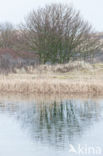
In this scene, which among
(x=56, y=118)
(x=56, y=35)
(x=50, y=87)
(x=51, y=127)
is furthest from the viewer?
(x=56, y=35)

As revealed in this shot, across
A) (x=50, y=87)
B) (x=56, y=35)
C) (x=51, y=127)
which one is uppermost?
(x=56, y=35)

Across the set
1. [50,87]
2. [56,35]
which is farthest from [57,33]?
[50,87]

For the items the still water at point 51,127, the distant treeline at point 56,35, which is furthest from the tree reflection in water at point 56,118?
the distant treeline at point 56,35

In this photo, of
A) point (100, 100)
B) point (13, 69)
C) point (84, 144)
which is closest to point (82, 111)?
point (100, 100)

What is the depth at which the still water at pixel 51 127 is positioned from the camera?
10.4 m

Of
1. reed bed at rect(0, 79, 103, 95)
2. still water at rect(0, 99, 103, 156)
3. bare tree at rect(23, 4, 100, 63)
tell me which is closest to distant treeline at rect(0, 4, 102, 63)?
bare tree at rect(23, 4, 100, 63)

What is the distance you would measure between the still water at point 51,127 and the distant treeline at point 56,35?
659 inches

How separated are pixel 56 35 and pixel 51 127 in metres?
22.5

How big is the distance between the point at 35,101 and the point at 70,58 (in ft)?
58.8

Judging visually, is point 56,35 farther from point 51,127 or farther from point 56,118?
point 51,127

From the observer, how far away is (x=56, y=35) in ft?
115

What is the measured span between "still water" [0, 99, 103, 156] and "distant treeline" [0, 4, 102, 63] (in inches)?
659

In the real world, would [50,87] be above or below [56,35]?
below

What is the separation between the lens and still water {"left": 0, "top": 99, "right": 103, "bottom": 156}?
10.4 m
